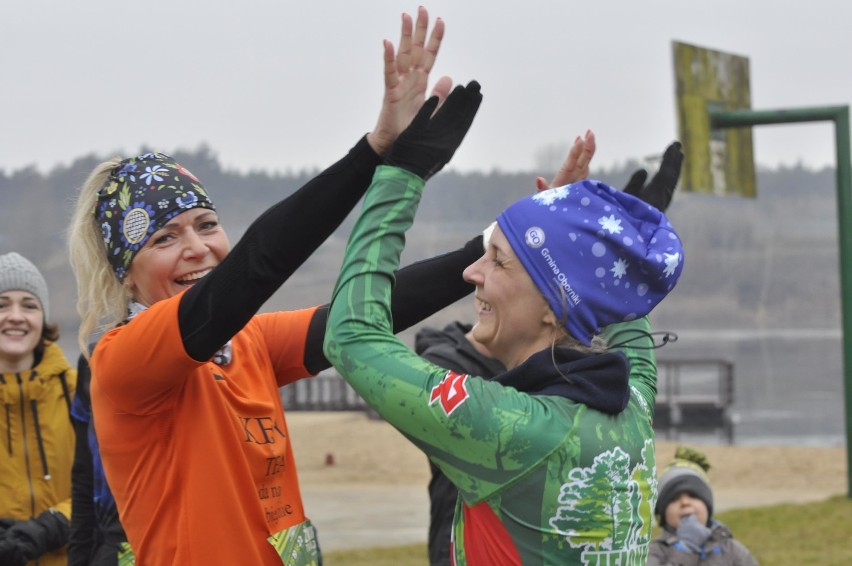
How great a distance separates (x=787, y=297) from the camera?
134 ft

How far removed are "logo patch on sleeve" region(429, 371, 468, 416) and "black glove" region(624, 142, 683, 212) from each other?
90cm

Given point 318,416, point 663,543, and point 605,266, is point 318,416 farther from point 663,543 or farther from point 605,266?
point 605,266

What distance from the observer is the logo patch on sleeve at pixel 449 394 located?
6.34ft

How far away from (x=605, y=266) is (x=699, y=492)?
3.14 m

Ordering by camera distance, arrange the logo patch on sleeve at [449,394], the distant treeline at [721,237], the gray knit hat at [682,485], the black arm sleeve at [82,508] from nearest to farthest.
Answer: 1. the logo patch on sleeve at [449,394]
2. the black arm sleeve at [82,508]
3. the gray knit hat at [682,485]
4. the distant treeline at [721,237]

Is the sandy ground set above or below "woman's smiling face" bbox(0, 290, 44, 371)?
below

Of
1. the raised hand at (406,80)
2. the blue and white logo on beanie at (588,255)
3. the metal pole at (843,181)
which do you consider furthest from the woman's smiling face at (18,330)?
the metal pole at (843,181)

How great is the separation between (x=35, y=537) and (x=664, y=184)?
7.76ft

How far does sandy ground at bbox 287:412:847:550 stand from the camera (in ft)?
34.8

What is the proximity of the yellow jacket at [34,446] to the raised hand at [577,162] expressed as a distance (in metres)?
2.34

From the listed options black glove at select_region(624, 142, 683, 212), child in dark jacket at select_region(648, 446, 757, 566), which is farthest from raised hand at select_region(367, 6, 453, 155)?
child in dark jacket at select_region(648, 446, 757, 566)

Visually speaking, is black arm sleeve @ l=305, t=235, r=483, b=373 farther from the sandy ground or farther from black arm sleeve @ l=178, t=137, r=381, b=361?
the sandy ground

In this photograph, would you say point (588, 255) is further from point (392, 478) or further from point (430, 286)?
point (392, 478)

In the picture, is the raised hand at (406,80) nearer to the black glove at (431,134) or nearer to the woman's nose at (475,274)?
the black glove at (431,134)
